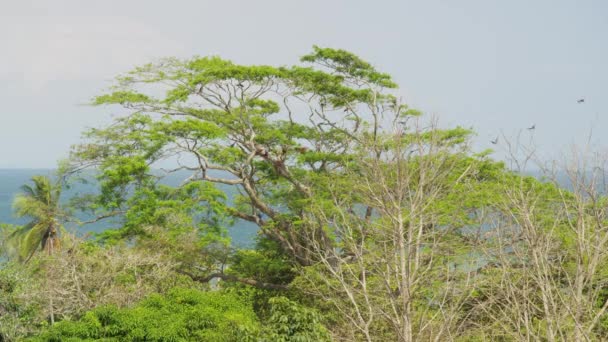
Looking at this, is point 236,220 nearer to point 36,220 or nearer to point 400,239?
point 36,220

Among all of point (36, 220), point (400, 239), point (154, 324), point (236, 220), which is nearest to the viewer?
point (400, 239)

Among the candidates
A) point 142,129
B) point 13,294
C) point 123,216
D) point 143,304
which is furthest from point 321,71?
point 13,294

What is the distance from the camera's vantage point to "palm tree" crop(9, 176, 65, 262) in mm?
24344

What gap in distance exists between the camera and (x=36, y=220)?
25.1 metres

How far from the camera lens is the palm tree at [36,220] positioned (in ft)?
79.9

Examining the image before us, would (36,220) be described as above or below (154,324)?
below

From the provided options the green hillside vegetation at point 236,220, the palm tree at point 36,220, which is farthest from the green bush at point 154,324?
the palm tree at point 36,220

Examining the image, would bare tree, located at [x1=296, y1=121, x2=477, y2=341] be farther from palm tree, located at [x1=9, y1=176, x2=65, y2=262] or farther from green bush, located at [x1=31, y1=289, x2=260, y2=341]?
palm tree, located at [x1=9, y1=176, x2=65, y2=262]

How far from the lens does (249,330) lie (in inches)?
387

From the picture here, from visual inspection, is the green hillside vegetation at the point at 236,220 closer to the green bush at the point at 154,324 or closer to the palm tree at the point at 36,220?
the green bush at the point at 154,324

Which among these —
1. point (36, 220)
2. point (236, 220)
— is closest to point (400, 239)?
point (236, 220)

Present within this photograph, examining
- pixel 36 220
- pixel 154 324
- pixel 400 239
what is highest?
pixel 400 239

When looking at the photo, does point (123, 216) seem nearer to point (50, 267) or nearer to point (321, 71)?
point (50, 267)

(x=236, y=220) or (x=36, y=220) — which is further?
(x=36, y=220)
